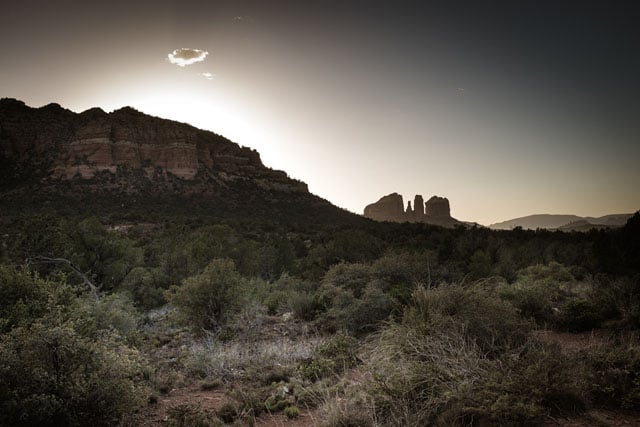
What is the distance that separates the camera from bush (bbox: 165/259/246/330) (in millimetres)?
10742

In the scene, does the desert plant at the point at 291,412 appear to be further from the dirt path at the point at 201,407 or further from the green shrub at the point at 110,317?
the green shrub at the point at 110,317

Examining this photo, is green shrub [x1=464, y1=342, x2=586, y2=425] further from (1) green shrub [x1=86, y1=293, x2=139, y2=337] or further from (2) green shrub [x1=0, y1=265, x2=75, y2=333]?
(1) green shrub [x1=86, y1=293, x2=139, y2=337]

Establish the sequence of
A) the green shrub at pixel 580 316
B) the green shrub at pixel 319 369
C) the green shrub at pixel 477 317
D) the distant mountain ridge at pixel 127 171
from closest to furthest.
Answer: the green shrub at pixel 477 317
the green shrub at pixel 319 369
the green shrub at pixel 580 316
the distant mountain ridge at pixel 127 171

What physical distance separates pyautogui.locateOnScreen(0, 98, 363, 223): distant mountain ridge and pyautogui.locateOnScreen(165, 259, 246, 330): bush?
4326 cm

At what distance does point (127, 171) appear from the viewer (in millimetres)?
60969

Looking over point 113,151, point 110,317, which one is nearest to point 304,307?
point 110,317

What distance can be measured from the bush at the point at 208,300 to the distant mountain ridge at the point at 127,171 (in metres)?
43.3

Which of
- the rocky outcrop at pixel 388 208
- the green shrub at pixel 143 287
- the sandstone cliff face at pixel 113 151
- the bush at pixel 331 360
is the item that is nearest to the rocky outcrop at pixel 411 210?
the rocky outcrop at pixel 388 208

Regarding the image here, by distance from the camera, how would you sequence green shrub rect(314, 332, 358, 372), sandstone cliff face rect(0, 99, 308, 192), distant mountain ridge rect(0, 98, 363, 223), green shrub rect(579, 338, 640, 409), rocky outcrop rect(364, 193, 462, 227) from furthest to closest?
rocky outcrop rect(364, 193, 462, 227), sandstone cliff face rect(0, 99, 308, 192), distant mountain ridge rect(0, 98, 363, 223), green shrub rect(314, 332, 358, 372), green shrub rect(579, 338, 640, 409)

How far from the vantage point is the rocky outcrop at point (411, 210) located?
135 m

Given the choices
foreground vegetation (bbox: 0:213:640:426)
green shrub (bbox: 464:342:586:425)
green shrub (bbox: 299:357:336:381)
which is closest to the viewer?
green shrub (bbox: 464:342:586:425)

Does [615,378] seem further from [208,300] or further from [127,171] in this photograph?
[127,171]

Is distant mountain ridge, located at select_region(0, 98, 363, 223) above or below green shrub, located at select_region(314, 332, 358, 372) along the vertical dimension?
above

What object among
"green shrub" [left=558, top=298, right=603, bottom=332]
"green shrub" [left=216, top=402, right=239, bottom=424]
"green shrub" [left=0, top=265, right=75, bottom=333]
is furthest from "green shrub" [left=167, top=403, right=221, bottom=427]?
"green shrub" [left=558, top=298, right=603, bottom=332]
